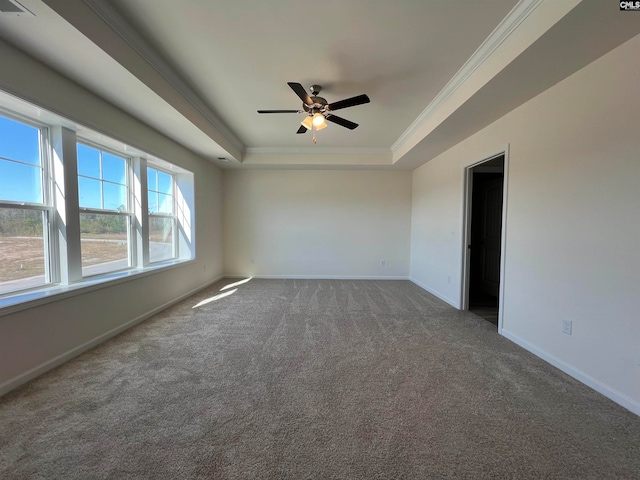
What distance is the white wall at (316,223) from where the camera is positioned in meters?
5.71

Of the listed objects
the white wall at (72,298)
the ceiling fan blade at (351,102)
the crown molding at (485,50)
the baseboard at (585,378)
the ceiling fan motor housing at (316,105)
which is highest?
the crown molding at (485,50)

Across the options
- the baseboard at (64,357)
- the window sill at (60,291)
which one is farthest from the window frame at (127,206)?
the baseboard at (64,357)

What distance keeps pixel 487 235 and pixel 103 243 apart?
610 centimetres

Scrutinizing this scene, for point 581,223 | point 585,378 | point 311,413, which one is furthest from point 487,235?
point 311,413

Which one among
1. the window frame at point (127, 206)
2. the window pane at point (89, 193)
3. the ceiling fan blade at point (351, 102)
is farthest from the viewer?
the window frame at point (127, 206)

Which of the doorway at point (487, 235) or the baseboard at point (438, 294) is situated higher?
the doorway at point (487, 235)

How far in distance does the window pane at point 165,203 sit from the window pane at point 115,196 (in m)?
0.82

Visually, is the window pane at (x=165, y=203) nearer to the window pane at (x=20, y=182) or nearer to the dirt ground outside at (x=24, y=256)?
the dirt ground outside at (x=24, y=256)

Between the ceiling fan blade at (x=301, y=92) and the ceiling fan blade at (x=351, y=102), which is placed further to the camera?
the ceiling fan blade at (x=351, y=102)

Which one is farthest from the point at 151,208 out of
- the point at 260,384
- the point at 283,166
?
the point at 260,384

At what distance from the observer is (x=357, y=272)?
19.1 ft

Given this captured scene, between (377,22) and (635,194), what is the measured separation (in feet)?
7.05

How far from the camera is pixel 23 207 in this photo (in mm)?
2145

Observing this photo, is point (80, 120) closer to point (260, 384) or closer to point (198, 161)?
point (198, 161)
